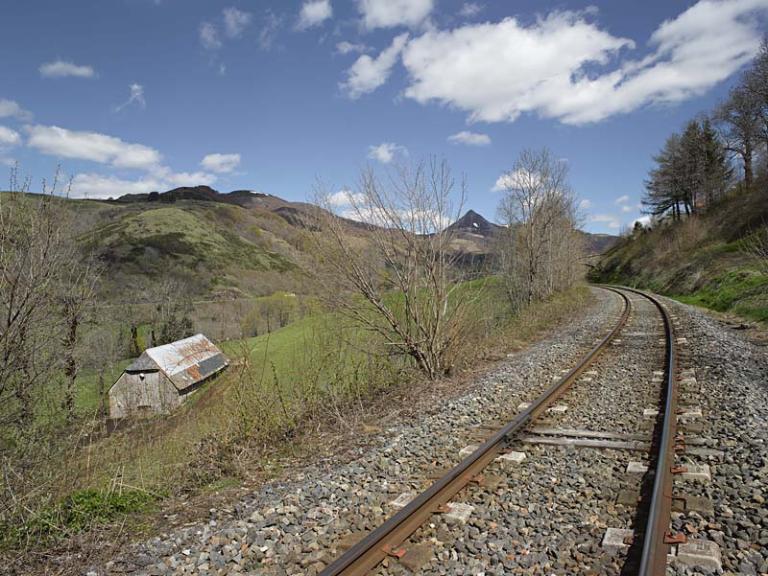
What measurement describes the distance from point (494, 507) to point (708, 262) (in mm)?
37672

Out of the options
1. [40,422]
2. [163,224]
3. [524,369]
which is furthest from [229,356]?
[163,224]

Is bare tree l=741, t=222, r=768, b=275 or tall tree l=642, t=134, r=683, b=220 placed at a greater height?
tall tree l=642, t=134, r=683, b=220

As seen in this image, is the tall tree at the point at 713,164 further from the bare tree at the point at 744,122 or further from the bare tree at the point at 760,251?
the bare tree at the point at 760,251

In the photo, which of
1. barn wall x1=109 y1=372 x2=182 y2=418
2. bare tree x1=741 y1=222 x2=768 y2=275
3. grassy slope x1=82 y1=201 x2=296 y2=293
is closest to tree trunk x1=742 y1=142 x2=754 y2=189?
bare tree x1=741 y1=222 x2=768 y2=275

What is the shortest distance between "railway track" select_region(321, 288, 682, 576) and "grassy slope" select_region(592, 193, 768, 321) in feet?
41.2

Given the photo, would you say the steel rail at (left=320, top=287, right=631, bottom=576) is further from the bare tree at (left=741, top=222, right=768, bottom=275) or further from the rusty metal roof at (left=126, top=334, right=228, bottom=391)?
the rusty metal roof at (left=126, top=334, right=228, bottom=391)

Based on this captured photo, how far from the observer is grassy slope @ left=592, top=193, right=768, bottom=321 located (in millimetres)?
21125

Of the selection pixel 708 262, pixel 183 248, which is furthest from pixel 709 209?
pixel 183 248

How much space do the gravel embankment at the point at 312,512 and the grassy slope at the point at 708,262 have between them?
13.9m

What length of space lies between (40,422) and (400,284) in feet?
21.1

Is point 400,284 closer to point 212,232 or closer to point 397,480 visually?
point 397,480

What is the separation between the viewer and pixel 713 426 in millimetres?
5855

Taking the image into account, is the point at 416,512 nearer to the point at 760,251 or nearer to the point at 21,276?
the point at 21,276

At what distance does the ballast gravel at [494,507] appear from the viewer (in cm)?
351
